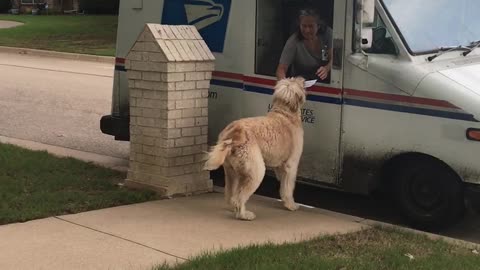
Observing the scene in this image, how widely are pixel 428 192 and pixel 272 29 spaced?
2.24m

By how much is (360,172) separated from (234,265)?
2.01 m

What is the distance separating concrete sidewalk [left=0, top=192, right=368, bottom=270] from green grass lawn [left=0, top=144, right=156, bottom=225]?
20 centimetres

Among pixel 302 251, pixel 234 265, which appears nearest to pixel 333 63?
pixel 302 251

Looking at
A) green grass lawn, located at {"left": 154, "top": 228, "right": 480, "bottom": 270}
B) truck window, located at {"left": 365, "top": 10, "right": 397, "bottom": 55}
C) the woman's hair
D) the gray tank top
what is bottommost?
green grass lawn, located at {"left": 154, "top": 228, "right": 480, "bottom": 270}

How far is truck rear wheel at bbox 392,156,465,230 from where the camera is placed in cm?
568

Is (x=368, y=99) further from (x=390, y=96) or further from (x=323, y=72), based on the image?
(x=323, y=72)

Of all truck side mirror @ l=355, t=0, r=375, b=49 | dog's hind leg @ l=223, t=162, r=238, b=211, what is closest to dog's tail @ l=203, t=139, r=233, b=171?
dog's hind leg @ l=223, t=162, r=238, b=211

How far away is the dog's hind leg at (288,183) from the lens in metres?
6.22

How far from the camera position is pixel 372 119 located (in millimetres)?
6008

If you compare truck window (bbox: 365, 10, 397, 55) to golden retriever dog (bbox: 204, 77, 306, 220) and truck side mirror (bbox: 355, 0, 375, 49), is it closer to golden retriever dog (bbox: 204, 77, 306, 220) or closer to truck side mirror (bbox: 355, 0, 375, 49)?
truck side mirror (bbox: 355, 0, 375, 49)

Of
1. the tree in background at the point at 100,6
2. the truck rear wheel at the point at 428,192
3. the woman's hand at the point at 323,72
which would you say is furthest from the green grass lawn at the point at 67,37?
the truck rear wheel at the point at 428,192

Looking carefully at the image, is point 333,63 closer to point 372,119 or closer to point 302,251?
point 372,119

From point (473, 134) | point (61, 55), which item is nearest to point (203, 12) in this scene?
point (473, 134)

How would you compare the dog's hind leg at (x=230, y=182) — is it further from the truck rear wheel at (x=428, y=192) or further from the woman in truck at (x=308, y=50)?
the truck rear wheel at (x=428, y=192)
